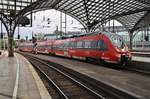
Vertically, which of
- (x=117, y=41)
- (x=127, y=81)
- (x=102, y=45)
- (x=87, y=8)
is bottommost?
(x=127, y=81)

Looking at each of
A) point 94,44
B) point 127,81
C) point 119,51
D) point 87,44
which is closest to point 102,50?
point 119,51

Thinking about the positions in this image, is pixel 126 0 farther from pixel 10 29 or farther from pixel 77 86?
pixel 77 86

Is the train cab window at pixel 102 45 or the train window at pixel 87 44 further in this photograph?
the train window at pixel 87 44

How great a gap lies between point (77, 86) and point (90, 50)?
14952 mm

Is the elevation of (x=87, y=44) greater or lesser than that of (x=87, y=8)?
lesser

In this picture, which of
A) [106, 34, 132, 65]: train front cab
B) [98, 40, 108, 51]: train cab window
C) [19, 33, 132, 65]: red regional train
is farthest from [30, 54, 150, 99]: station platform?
[98, 40, 108, 51]: train cab window

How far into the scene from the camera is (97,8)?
79500 millimetres

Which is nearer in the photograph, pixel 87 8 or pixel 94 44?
pixel 94 44

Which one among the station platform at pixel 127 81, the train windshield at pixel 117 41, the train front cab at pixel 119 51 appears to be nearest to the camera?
the station platform at pixel 127 81

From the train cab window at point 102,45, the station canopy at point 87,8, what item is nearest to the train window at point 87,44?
the train cab window at point 102,45

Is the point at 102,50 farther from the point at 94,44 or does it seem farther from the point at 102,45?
the point at 94,44

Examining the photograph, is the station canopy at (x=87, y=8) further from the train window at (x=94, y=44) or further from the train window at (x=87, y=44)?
the train window at (x=94, y=44)

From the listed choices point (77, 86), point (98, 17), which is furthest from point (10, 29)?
point (77, 86)

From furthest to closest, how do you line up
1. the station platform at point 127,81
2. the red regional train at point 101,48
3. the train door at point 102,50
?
the train door at point 102,50, the red regional train at point 101,48, the station platform at point 127,81
